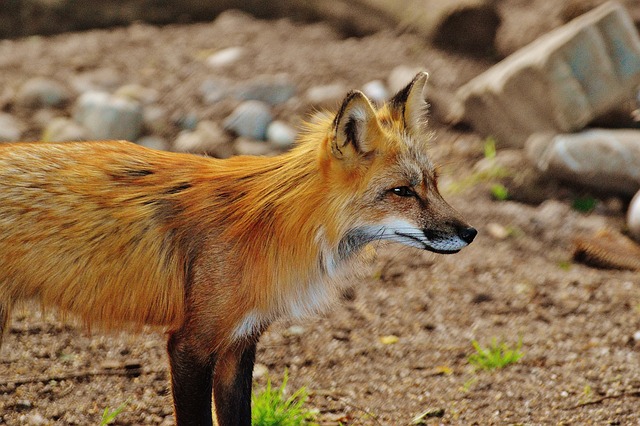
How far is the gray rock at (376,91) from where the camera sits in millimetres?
8375

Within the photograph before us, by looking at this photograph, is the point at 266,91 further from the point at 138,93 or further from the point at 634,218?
the point at 634,218

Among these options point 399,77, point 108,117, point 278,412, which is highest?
point 399,77

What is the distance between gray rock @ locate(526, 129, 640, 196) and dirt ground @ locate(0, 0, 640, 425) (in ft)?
0.56

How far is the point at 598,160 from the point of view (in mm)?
7434

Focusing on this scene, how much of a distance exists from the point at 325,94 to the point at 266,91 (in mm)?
593

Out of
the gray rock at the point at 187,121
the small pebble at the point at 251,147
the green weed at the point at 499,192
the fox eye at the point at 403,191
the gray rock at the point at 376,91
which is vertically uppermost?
the fox eye at the point at 403,191

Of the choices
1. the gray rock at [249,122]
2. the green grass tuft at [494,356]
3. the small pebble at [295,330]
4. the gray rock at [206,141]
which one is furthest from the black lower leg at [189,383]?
the gray rock at [249,122]

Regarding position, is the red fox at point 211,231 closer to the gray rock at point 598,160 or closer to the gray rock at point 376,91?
the gray rock at point 598,160

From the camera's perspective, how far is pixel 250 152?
7629 mm

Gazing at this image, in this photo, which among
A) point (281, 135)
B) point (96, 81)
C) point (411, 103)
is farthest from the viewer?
point (96, 81)

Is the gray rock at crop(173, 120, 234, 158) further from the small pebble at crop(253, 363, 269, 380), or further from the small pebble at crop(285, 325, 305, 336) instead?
the small pebble at crop(253, 363, 269, 380)

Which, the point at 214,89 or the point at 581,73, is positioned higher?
the point at 581,73

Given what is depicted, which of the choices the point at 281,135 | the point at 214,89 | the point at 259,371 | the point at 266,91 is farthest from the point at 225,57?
the point at 259,371

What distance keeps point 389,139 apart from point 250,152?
13.1 ft
